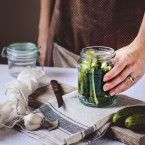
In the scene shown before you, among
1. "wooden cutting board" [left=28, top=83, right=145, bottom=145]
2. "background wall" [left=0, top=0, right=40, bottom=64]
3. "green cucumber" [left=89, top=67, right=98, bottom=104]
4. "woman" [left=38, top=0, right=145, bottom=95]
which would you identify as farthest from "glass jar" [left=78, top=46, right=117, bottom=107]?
"background wall" [left=0, top=0, right=40, bottom=64]

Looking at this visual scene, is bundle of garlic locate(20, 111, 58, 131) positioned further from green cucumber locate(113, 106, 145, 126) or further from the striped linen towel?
green cucumber locate(113, 106, 145, 126)

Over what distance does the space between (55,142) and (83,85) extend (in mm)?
244

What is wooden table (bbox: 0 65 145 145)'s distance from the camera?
856 mm

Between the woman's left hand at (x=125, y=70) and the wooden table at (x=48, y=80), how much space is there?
0.13m

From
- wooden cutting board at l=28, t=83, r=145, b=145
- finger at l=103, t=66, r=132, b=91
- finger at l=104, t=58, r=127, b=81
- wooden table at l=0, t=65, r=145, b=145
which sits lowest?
wooden table at l=0, t=65, r=145, b=145

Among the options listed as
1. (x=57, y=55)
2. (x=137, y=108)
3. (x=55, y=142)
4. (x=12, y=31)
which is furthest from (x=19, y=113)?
(x=12, y=31)

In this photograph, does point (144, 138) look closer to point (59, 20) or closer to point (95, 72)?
point (95, 72)

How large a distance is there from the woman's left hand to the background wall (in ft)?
5.36

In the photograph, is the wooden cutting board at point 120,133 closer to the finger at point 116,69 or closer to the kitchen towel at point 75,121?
the kitchen towel at point 75,121

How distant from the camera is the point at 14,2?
8.47 ft

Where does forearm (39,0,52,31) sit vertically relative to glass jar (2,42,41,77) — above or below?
above

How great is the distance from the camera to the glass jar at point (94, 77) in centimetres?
97

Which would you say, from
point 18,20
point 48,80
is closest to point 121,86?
point 48,80


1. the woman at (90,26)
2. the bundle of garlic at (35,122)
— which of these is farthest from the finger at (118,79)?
the woman at (90,26)
